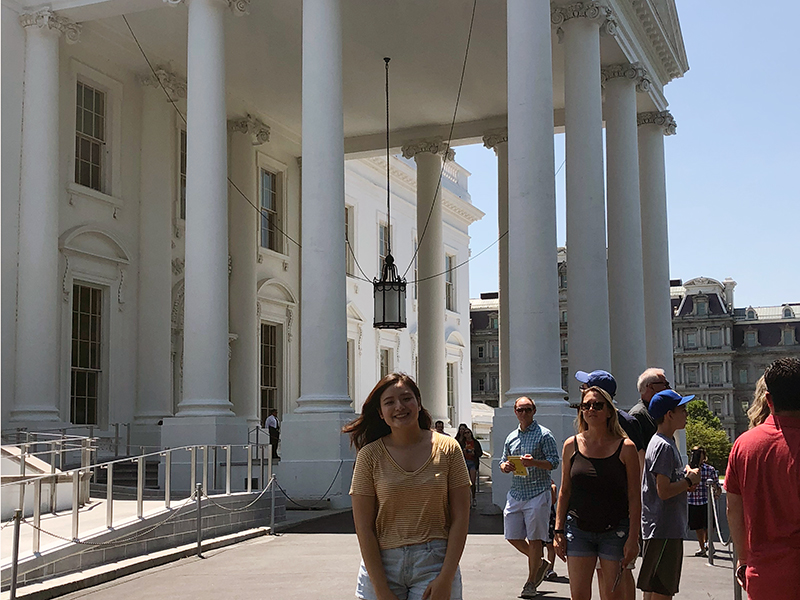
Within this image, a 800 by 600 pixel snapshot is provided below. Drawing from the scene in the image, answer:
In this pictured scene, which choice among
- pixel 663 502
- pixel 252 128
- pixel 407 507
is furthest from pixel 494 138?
pixel 407 507

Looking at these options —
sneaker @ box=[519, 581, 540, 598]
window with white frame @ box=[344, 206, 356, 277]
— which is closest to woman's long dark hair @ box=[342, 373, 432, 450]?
→ sneaker @ box=[519, 581, 540, 598]

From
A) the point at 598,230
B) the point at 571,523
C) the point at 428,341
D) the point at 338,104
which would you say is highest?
the point at 338,104

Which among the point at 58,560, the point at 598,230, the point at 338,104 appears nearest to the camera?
the point at 58,560

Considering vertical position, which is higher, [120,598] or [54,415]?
[54,415]

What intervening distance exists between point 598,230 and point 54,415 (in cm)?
1153

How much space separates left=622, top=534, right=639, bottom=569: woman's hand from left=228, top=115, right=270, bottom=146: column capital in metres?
22.6

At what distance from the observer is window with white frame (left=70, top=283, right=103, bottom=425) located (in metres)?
21.5

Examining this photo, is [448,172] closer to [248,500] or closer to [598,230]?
[598,230]

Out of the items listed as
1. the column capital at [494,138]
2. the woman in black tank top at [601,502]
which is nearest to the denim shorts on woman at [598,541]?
the woman in black tank top at [601,502]

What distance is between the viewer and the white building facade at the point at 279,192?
17.5 m

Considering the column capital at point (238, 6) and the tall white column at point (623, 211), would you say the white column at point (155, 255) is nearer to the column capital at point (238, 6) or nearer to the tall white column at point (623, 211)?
the column capital at point (238, 6)

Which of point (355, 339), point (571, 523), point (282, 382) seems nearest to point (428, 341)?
point (282, 382)

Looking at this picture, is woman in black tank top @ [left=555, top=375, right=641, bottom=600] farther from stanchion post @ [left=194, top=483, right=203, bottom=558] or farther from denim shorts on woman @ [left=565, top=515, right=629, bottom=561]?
stanchion post @ [left=194, top=483, right=203, bottom=558]

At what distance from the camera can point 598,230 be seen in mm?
20000
